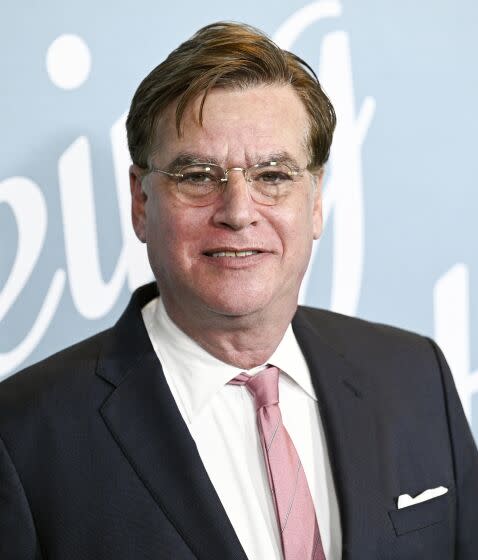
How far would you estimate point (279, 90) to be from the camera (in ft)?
5.89

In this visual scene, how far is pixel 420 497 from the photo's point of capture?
1.85 meters

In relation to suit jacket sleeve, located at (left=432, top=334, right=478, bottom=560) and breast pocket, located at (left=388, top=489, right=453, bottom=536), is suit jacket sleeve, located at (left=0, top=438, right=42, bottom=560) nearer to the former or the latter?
breast pocket, located at (left=388, top=489, right=453, bottom=536)

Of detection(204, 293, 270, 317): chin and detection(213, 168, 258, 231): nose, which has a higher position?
detection(213, 168, 258, 231): nose

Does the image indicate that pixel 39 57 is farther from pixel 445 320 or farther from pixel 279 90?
pixel 445 320

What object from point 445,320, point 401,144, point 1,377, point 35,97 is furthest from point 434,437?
point 35,97

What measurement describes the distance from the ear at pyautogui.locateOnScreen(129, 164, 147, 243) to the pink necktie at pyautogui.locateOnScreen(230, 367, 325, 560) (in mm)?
325

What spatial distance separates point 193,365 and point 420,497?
48cm

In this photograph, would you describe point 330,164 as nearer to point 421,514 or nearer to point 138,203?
point 138,203

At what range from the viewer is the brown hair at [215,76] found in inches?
68.4

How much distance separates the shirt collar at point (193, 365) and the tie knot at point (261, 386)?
0.02 meters

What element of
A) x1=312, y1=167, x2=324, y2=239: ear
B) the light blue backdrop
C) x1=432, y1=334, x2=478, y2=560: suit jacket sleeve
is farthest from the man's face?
x1=432, y1=334, x2=478, y2=560: suit jacket sleeve

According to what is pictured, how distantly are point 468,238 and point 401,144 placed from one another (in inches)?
10.9

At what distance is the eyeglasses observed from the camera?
172 cm

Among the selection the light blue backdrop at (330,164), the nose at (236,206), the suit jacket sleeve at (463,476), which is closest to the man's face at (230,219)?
the nose at (236,206)
